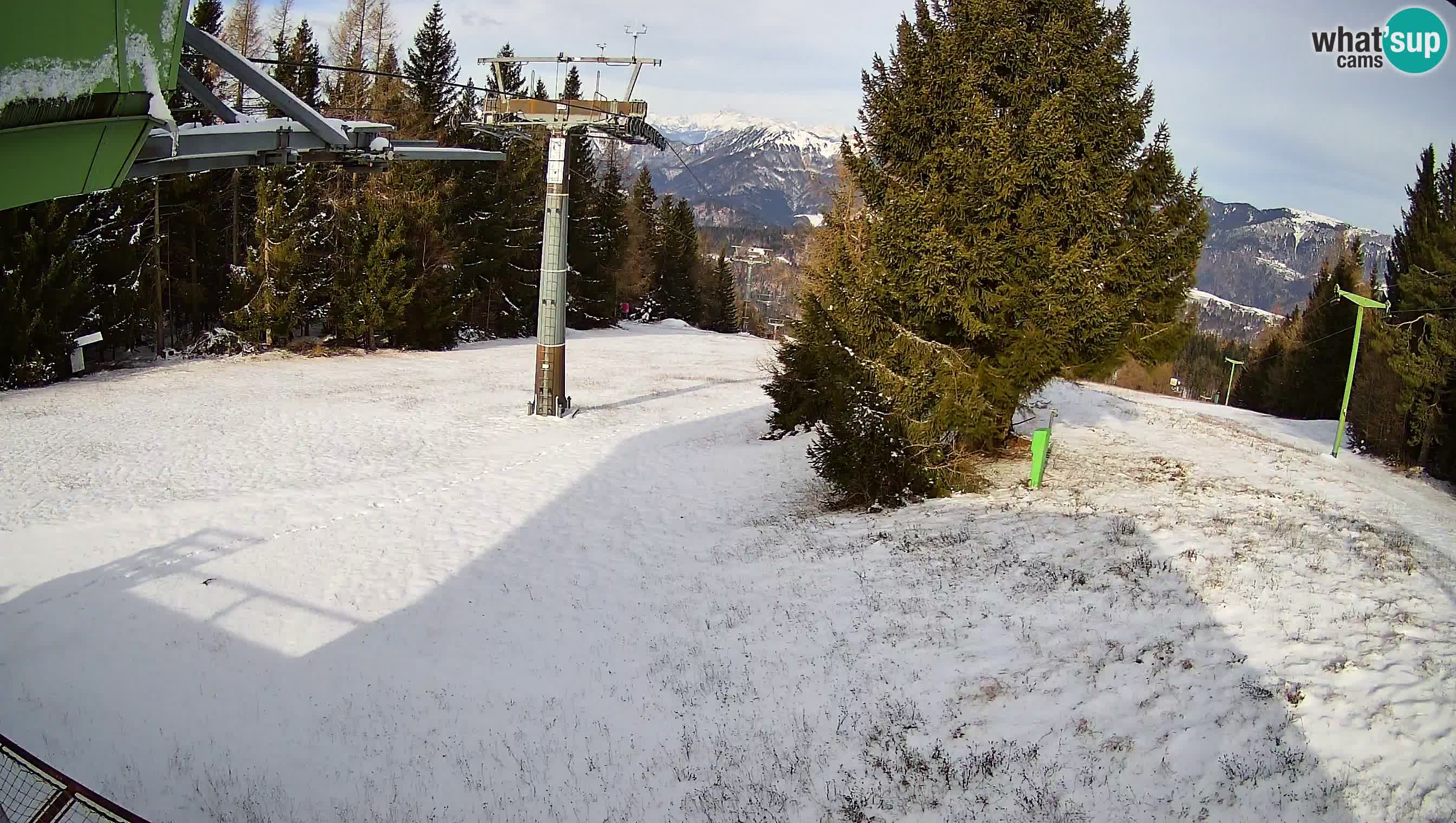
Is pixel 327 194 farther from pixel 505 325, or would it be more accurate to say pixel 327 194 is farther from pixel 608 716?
pixel 608 716

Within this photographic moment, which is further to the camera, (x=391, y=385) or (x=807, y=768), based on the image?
(x=391, y=385)

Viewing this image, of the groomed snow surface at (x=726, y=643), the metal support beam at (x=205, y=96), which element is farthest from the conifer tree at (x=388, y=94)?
the metal support beam at (x=205, y=96)

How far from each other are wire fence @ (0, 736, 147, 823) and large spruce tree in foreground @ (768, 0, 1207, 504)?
948 cm

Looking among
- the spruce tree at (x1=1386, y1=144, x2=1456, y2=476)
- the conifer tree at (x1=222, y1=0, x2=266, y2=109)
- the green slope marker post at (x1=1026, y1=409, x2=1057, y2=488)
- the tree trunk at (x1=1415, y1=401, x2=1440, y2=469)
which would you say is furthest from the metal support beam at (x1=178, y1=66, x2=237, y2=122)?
the conifer tree at (x1=222, y1=0, x2=266, y2=109)

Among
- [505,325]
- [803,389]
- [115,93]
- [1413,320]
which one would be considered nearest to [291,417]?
[803,389]

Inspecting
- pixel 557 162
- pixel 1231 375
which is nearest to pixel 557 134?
pixel 557 162

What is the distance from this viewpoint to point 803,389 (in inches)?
616

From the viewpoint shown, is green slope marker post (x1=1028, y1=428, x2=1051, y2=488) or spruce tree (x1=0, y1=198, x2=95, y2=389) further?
spruce tree (x1=0, y1=198, x2=95, y2=389)

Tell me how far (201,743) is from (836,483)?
8.86m

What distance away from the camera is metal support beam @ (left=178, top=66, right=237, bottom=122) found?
5.76 metres

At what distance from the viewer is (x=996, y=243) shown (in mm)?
11539

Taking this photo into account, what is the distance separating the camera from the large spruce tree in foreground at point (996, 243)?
11.4 m

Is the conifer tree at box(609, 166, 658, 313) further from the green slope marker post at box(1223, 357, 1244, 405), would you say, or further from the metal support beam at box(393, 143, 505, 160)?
the metal support beam at box(393, 143, 505, 160)

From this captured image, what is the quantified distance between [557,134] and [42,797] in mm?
17973
